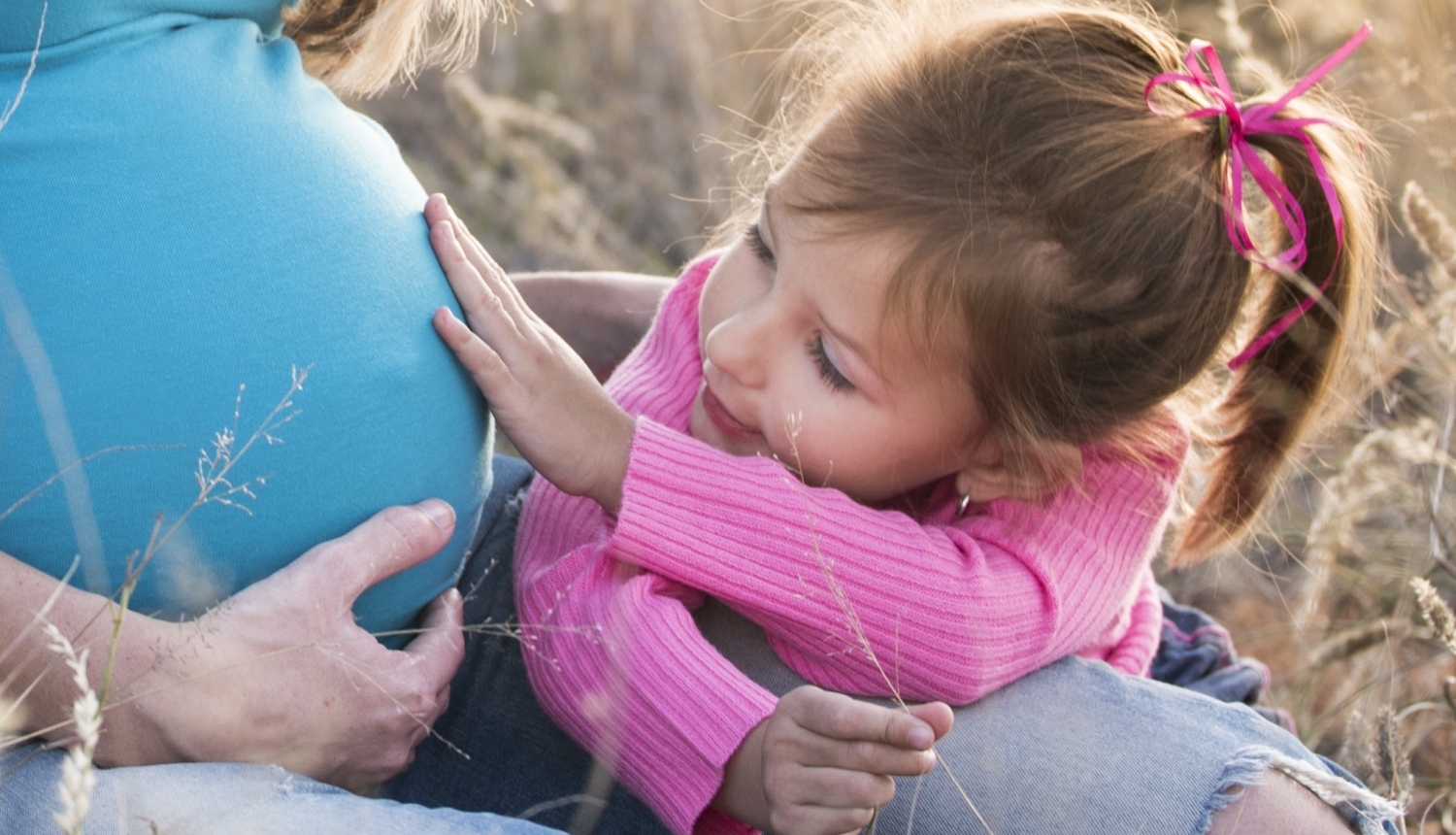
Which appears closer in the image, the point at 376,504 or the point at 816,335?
the point at 376,504

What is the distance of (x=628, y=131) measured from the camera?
4.86 meters

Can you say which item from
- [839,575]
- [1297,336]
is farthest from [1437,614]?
[839,575]

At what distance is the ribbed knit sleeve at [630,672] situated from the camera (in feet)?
5.42

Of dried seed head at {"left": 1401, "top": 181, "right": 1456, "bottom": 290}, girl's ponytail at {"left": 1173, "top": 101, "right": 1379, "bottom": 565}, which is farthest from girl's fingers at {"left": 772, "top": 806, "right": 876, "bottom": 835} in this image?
dried seed head at {"left": 1401, "top": 181, "right": 1456, "bottom": 290}

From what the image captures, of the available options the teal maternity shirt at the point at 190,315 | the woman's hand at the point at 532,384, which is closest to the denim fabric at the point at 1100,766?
the woman's hand at the point at 532,384

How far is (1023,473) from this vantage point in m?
1.87

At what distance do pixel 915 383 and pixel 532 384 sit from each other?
525mm

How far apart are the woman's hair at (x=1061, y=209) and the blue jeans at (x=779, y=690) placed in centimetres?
39

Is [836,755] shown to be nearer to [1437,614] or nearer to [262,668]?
[262,668]

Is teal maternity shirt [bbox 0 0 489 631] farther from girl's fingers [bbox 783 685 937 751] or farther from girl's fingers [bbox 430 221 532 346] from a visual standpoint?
girl's fingers [bbox 783 685 937 751]

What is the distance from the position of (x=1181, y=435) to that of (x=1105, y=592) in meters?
0.29

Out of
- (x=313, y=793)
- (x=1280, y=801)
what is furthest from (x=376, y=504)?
(x=1280, y=801)

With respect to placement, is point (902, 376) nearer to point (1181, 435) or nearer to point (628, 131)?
point (1181, 435)

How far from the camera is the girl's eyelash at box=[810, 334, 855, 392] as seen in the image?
177cm
